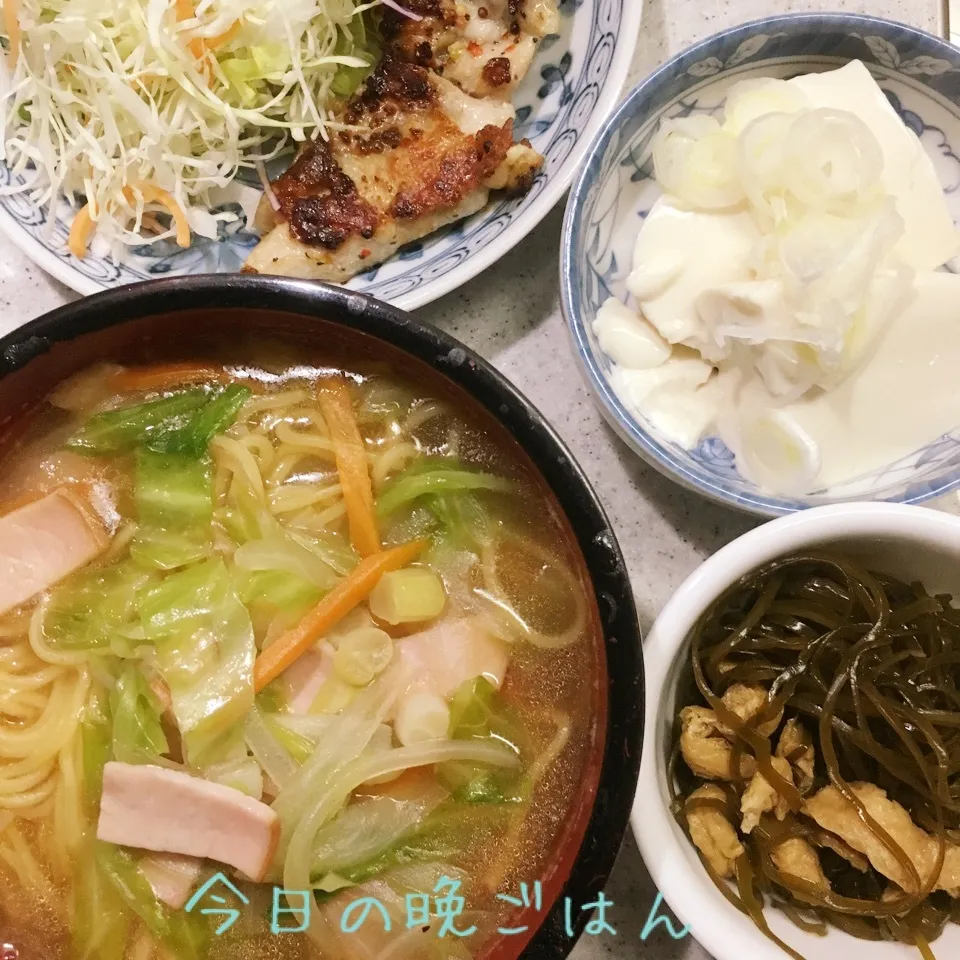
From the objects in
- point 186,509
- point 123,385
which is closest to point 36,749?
point 186,509

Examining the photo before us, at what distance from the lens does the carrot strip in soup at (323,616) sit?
1045 millimetres

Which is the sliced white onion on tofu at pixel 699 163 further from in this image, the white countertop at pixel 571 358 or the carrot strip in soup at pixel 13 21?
the carrot strip in soup at pixel 13 21

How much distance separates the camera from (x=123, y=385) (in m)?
1.09

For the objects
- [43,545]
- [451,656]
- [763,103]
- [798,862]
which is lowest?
[798,862]

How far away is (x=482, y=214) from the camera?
1394 millimetres

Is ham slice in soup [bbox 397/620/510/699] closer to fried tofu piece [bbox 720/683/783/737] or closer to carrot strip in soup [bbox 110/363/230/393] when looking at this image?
fried tofu piece [bbox 720/683/783/737]

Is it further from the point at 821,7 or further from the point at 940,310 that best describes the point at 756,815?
the point at 821,7

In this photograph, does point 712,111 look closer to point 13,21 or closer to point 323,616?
point 323,616

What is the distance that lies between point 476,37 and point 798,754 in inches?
45.3

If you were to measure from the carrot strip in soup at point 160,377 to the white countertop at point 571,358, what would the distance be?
0.42m

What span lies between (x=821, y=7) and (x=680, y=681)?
1135mm

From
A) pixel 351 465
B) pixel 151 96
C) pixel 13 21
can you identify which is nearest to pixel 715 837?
pixel 351 465

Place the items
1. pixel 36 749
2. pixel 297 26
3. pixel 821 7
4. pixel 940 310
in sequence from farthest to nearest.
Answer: pixel 821 7, pixel 297 26, pixel 940 310, pixel 36 749

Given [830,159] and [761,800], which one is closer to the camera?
[761,800]
